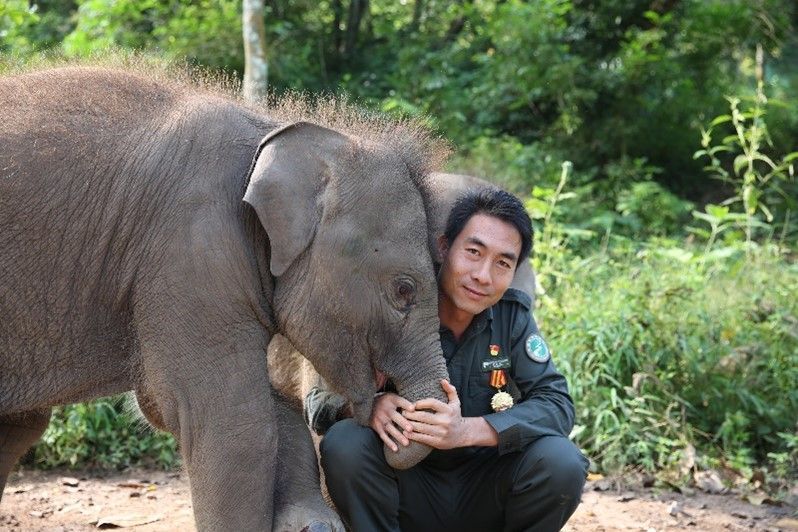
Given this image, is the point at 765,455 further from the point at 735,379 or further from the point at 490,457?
the point at 490,457

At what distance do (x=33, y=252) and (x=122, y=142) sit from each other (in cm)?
50

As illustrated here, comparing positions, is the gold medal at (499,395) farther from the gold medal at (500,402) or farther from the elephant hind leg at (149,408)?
the elephant hind leg at (149,408)

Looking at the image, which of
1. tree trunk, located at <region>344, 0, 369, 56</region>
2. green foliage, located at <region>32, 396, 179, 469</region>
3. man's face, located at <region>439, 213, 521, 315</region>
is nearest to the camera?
man's face, located at <region>439, 213, 521, 315</region>

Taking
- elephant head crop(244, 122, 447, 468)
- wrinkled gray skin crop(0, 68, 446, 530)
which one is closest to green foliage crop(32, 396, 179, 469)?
wrinkled gray skin crop(0, 68, 446, 530)

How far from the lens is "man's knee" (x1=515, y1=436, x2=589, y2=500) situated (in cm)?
410

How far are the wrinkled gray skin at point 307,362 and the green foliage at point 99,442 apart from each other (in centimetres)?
169

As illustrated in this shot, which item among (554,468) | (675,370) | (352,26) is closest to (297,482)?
(554,468)

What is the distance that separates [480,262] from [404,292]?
33 cm

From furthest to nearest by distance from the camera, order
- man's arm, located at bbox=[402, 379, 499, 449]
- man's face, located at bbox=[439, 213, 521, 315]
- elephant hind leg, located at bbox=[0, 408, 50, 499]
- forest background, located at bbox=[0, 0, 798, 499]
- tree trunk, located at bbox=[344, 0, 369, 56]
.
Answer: tree trunk, located at bbox=[344, 0, 369, 56] → forest background, located at bbox=[0, 0, 798, 499] → elephant hind leg, located at bbox=[0, 408, 50, 499] → man's face, located at bbox=[439, 213, 521, 315] → man's arm, located at bbox=[402, 379, 499, 449]

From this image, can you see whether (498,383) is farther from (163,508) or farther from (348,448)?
(163,508)

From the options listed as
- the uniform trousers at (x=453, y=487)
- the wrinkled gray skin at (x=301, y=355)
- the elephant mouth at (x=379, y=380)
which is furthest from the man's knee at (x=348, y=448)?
the wrinkled gray skin at (x=301, y=355)

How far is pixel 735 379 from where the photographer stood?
22.1 feet

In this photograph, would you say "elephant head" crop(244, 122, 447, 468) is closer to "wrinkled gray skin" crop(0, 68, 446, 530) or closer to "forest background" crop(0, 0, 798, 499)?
"wrinkled gray skin" crop(0, 68, 446, 530)

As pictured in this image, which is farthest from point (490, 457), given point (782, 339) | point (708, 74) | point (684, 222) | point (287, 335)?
point (708, 74)
